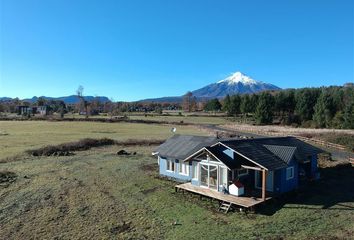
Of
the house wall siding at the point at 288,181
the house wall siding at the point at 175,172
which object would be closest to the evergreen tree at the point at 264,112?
the house wall siding at the point at 175,172

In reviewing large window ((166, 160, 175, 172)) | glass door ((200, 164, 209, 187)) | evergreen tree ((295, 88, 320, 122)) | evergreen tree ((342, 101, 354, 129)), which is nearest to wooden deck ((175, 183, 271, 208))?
glass door ((200, 164, 209, 187))

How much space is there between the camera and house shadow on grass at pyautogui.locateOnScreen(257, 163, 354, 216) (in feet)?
65.7

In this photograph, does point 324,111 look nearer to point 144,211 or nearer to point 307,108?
point 307,108

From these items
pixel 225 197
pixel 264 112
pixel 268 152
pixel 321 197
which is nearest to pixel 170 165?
pixel 225 197

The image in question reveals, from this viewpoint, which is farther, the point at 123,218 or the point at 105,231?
the point at 123,218

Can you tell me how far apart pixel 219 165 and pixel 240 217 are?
198 inches

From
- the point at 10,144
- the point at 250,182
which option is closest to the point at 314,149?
the point at 250,182

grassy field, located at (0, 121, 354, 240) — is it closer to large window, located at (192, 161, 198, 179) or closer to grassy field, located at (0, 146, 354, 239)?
grassy field, located at (0, 146, 354, 239)

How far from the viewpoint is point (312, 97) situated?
303 feet

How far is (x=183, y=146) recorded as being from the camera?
28609 millimetres

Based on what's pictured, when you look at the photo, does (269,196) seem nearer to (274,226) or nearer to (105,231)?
(274,226)

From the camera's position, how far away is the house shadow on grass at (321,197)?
20.0 metres

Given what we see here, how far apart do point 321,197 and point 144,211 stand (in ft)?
38.0

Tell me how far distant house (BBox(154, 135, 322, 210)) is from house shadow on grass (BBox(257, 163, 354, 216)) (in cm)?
65
